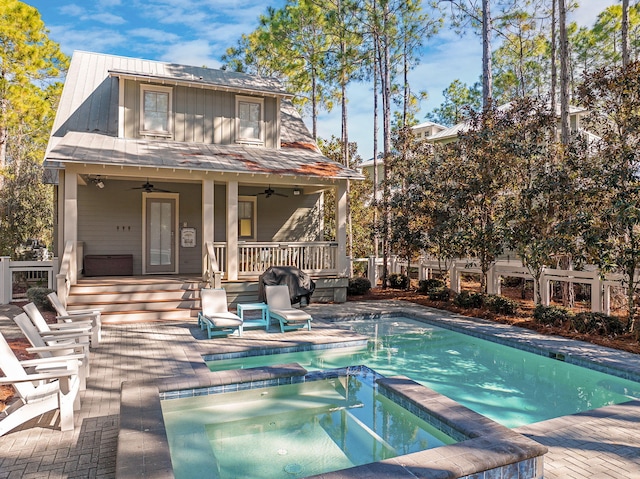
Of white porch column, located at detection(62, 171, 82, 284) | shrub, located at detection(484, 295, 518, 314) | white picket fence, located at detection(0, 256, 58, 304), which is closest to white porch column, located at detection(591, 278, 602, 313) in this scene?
shrub, located at detection(484, 295, 518, 314)

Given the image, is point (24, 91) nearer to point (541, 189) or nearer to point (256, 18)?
point (256, 18)

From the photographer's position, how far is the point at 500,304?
1077cm

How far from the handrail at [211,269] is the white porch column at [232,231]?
43cm

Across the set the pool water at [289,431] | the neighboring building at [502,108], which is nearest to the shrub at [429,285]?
the pool water at [289,431]

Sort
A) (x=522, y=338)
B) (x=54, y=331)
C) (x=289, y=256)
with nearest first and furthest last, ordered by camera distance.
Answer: (x=54, y=331) < (x=522, y=338) < (x=289, y=256)

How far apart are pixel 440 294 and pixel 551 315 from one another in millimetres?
3776

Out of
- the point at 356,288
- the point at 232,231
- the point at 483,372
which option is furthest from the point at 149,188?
the point at 483,372

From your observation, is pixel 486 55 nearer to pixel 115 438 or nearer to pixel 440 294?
pixel 440 294

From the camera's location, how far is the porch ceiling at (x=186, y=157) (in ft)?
33.5

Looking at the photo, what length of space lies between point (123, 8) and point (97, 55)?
4711 mm

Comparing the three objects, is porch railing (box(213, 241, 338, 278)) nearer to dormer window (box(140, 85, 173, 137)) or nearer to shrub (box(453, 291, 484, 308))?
shrub (box(453, 291, 484, 308))

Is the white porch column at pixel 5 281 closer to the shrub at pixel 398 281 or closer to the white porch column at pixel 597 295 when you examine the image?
the shrub at pixel 398 281

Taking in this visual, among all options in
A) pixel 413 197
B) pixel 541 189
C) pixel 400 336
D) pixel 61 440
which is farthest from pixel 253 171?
pixel 61 440

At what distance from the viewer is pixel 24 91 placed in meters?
17.5
